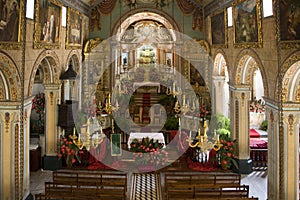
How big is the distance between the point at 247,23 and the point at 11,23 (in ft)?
25.6

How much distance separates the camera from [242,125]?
1683 cm

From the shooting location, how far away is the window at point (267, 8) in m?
12.3

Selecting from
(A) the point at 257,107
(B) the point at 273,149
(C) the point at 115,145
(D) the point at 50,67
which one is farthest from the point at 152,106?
(B) the point at 273,149

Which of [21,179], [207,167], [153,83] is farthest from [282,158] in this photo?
[153,83]

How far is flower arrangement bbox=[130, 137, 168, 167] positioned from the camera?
1712cm

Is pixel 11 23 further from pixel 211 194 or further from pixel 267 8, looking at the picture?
pixel 267 8

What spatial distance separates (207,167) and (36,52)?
27.0 feet

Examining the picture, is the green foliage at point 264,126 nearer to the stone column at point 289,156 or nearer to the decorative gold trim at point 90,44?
the decorative gold trim at point 90,44

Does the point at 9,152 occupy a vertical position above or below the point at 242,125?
below

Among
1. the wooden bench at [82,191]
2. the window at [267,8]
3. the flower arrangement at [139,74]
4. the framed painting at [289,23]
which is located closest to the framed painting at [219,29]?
the window at [267,8]

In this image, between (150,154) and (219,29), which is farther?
(219,29)

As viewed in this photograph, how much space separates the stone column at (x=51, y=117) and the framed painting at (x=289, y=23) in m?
9.04

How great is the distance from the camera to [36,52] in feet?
44.1

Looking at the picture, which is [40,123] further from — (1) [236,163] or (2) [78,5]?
(1) [236,163]
